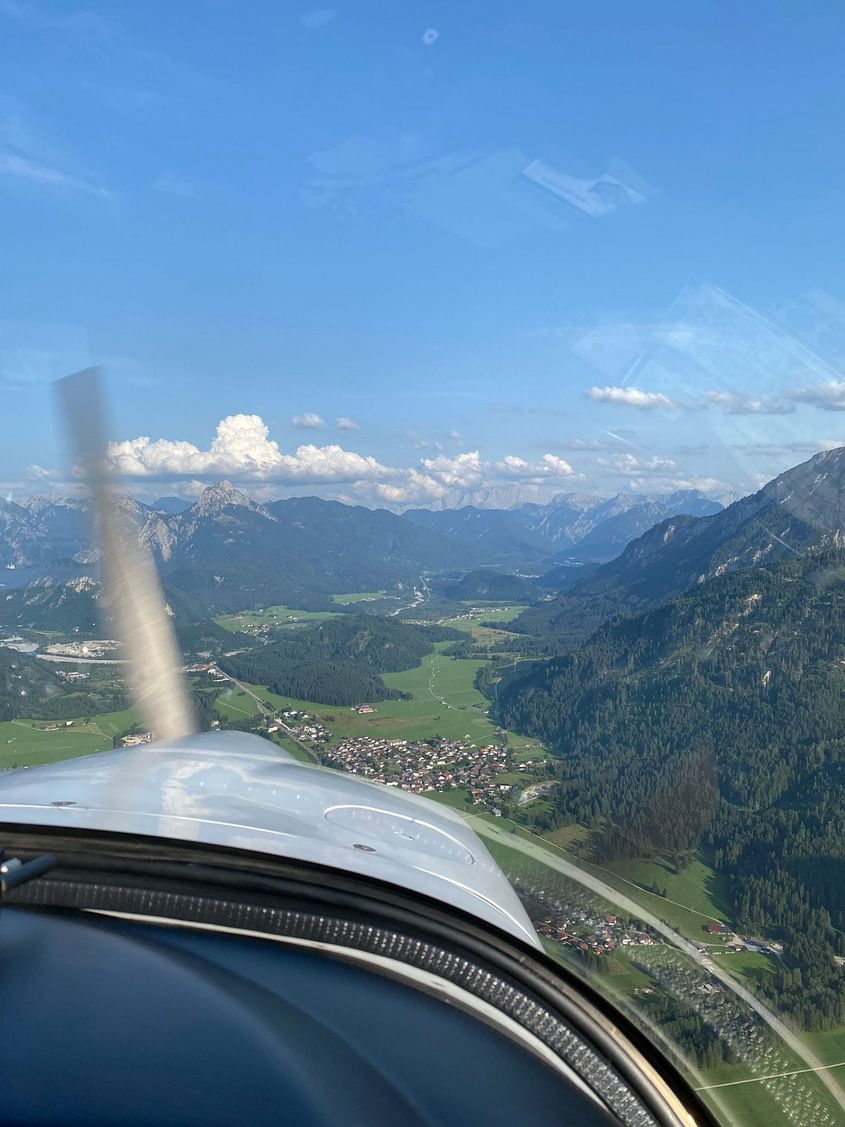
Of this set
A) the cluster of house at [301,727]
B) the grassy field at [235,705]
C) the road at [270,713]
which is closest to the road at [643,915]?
the road at [270,713]

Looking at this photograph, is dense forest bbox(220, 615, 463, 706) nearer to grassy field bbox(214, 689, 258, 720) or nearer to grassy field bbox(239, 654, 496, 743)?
grassy field bbox(239, 654, 496, 743)

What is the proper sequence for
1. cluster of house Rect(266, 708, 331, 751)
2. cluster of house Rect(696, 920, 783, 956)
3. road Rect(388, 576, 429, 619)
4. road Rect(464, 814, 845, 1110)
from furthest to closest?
1. road Rect(388, 576, 429, 619)
2. cluster of house Rect(266, 708, 331, 751)
3. cluster of house Rect(696, 920, 783, 956)
4. road Rect(464, 814, 845, 1110)

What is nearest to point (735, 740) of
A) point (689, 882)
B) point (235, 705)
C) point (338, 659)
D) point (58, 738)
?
point (338, 659)

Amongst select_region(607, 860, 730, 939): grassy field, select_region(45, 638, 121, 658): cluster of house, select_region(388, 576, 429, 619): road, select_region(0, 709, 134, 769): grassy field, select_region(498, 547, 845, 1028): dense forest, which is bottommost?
select_region(498, 547, 845, 1028): dense forest

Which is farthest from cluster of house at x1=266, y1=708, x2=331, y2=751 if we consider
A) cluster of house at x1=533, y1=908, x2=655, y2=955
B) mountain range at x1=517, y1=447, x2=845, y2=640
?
mountain range at x1=517, y1=447, x2=845, y2=640

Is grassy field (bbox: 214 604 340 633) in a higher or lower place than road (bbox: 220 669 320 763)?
higher

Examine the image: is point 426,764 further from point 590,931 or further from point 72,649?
point 590,931

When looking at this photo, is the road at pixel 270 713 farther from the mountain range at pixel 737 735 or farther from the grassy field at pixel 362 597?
the grassy field at pixel 362 597

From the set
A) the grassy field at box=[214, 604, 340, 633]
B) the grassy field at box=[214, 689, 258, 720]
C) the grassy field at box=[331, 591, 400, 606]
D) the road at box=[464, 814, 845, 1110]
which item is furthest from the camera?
the grassy field at box=[331, 591, 400, 606]
